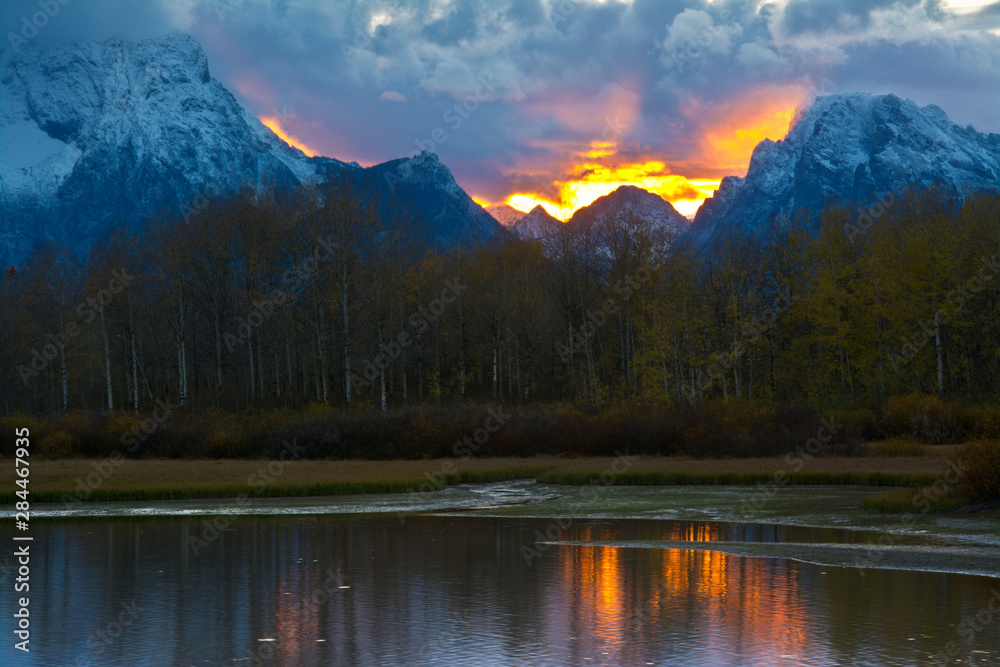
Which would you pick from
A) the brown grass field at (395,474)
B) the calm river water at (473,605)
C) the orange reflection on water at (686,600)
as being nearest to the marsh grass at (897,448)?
the brown grass field at (395,474)

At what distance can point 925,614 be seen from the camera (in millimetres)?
15656

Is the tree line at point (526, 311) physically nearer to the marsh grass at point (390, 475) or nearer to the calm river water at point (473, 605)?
the marsh grass at point (390, 475)

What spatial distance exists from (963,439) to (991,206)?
29534 mm

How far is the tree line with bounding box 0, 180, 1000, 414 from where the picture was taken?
221 ft

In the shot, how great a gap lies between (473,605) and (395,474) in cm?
2801

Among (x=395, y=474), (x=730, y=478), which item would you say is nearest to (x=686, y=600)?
(x=730, y=478)

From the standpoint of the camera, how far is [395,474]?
44.5 m

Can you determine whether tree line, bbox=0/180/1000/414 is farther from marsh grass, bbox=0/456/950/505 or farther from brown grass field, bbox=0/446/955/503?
marsh grass, bbox=0/456/950/505

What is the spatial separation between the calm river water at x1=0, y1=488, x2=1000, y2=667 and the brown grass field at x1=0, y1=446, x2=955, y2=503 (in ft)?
42.5

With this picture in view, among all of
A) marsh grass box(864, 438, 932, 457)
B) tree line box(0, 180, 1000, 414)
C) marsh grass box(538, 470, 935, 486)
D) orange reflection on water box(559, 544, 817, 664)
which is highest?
tree line box(0, 180, 1000, 414)

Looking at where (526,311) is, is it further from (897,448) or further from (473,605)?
(473,605)

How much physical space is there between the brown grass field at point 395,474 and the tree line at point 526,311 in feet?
52.5

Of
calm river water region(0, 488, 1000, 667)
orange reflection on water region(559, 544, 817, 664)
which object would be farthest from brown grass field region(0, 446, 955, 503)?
orange reflection on water region(559, 544, 817, 664)

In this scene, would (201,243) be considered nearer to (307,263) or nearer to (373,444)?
Answer: (307,263)
